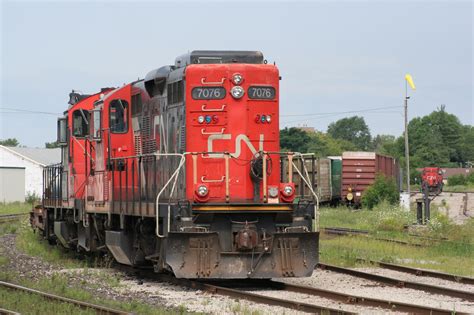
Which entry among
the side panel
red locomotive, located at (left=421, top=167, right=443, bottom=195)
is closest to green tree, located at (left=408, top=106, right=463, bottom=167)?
red locomotive, located at (left=421, top=167, right=443, bottom=195)

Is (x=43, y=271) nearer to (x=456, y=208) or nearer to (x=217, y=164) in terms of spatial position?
(x=217, y=164)

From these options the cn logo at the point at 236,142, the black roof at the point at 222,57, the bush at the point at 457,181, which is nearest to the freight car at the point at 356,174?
the black roof at the point at 222,57

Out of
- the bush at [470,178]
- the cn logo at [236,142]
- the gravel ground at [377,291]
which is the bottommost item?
the gravel ground at [377,291]

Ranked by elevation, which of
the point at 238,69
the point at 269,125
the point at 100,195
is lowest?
the point at 100,195

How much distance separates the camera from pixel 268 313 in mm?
10555

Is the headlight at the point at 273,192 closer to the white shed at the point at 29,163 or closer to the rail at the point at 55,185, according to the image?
the rail at the point at 55,185

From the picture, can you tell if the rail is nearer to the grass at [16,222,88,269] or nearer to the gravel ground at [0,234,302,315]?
the grass at [16,222,88,269]

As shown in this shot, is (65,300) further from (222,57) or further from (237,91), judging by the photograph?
(222,57)

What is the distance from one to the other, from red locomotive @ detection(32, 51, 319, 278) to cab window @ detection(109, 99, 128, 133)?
626 millimetres

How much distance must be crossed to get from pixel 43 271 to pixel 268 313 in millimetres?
7573

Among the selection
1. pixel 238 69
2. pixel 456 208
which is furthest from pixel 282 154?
pixel 456 208

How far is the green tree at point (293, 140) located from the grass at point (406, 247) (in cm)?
5493

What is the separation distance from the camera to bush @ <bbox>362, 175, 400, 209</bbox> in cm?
4009

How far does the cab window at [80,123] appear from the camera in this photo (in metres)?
19.0
